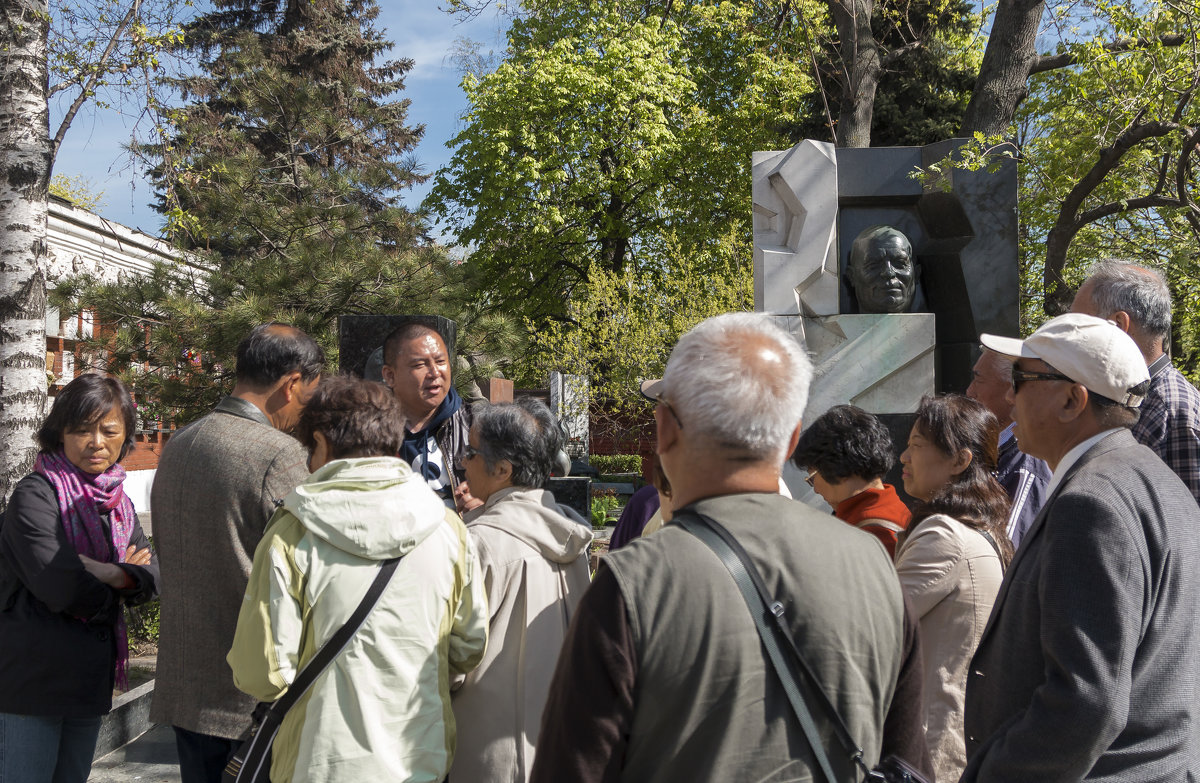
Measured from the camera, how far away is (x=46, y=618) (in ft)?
10.2

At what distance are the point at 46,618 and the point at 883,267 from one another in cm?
582

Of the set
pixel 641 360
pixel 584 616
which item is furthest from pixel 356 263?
pixel 641 360

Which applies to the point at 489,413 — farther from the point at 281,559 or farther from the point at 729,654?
the point at 729,654

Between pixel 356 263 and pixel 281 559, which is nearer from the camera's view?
pixel 281 559

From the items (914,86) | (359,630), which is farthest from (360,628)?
(914,86)

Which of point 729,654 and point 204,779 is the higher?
point 729,654

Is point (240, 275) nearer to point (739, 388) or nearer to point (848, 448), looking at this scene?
point (848, 448)

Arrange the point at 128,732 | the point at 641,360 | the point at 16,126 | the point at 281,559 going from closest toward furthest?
the point at 281,559 < the point at 128,732 < the point at 16,126 < the point at 641,360

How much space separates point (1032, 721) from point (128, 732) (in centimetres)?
518

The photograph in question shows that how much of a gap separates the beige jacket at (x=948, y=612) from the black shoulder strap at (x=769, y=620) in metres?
1.23

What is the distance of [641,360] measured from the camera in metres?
22.1

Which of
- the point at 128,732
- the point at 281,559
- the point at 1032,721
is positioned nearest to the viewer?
the point at 1032,721

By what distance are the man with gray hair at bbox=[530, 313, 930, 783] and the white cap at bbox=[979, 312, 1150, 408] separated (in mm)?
746

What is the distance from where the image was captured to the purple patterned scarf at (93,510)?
127 inches
